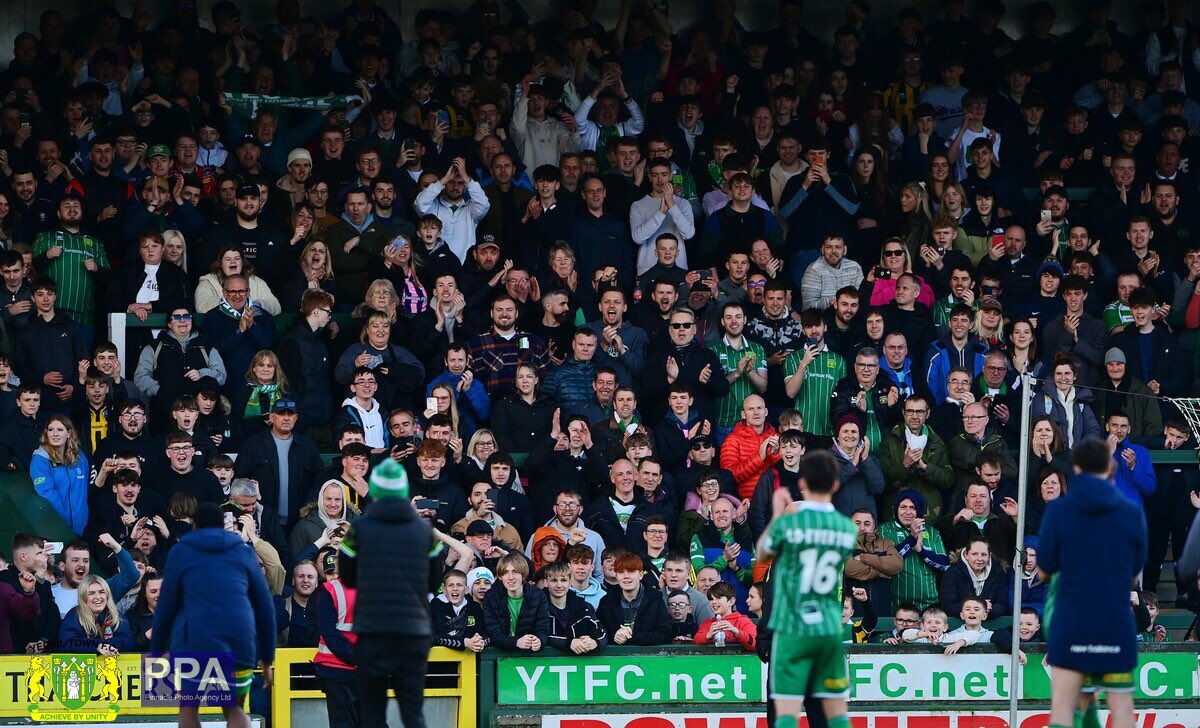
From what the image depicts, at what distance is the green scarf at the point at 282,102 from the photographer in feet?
62.8

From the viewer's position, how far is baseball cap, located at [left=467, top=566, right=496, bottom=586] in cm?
1423

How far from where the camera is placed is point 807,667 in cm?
1025

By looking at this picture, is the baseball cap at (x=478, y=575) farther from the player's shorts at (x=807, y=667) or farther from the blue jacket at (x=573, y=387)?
the player's shorts at (x=807, y=667)

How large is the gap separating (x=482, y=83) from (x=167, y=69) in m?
3.23

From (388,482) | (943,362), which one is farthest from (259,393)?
(943,362)

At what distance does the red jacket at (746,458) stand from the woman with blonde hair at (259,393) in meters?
3.87

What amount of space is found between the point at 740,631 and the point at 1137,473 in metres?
4.65

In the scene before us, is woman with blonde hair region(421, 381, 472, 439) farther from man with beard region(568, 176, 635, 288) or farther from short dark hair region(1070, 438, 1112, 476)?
short dark hair region(1070, 438, 1112, 476)

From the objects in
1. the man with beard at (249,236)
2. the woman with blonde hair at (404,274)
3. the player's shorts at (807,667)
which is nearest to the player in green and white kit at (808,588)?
the player's shorts at (807,667)

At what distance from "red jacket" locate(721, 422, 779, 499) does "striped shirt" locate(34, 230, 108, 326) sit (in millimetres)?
5899

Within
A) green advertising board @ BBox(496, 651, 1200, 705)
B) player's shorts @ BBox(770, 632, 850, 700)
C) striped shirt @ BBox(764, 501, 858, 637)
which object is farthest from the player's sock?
green advertising board @ BBox(496, 651, 1200, 705)

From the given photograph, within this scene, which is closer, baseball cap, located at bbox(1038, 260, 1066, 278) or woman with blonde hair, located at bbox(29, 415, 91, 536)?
woman with blonde hair, located at bbox(29, 415, 91, 536)

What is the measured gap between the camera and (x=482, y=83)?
19891mm

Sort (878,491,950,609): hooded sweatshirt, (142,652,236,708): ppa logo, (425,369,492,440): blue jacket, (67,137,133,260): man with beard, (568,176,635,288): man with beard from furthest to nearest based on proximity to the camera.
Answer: (568,176,635,288): man with beard < (67,137,133,260): man with beard < (425,369,492,440): blue jacket < (878,491,950,609): hooded sweatshirt < (142,652,236,708): ppa logo
